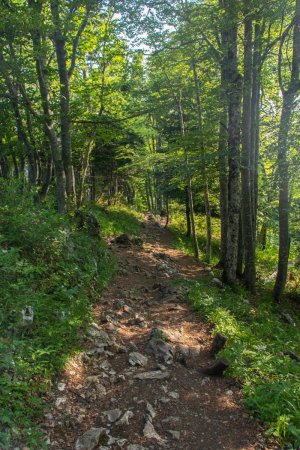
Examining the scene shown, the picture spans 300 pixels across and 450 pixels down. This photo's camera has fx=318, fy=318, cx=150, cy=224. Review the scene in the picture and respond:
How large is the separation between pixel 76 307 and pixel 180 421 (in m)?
2.82

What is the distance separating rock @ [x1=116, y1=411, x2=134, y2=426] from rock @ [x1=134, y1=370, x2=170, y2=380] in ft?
2.62

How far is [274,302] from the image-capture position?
11.3 m

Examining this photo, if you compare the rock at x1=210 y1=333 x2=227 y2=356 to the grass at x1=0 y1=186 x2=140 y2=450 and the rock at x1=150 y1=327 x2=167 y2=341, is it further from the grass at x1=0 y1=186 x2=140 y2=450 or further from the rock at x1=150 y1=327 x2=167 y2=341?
the grass at x1=0 y1=186 x2=140 y2=450

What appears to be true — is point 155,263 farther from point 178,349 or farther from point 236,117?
point 178,349

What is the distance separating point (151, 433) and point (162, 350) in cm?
185

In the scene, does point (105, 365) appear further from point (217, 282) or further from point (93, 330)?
point (217, 282)

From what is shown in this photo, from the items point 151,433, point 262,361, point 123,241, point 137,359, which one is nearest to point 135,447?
point 151,433

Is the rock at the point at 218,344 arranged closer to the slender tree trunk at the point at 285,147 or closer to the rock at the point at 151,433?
the rock at the point at 151,433

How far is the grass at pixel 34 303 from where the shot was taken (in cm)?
338

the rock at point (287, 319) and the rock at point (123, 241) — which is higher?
the rock at point (123, 241)

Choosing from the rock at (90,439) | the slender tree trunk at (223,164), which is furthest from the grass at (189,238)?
the rock at (90,439)

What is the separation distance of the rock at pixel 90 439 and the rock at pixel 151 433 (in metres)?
0.47

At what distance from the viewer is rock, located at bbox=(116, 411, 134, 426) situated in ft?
12.5

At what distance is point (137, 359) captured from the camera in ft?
17.3
